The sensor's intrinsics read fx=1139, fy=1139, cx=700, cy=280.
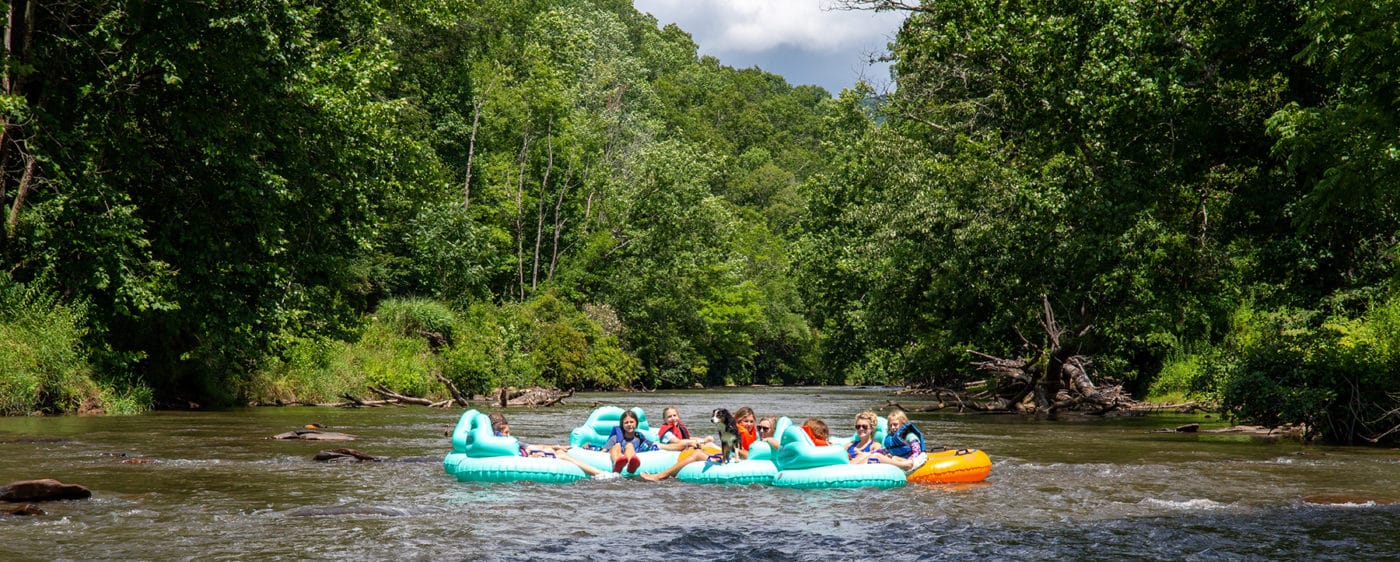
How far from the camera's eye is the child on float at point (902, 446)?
41.7ft

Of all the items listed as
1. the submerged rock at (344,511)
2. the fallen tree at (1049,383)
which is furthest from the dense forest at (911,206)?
the submerged rock at (344,511)

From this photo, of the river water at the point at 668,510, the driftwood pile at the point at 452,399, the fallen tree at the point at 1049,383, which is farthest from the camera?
the driftwood pile at the point at 452,399

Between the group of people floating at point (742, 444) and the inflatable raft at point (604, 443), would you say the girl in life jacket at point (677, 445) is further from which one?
the inflatable raft at point (604, 443)

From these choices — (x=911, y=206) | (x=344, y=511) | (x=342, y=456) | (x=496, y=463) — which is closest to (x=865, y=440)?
(x=496, y=463)

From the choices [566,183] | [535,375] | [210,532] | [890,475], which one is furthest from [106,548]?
[566,183]

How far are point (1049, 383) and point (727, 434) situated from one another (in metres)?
17.5

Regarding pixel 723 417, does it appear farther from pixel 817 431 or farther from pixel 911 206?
pixel 911 206

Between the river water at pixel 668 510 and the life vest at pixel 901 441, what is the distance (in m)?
0.91

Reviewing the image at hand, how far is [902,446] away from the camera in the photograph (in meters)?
13.0

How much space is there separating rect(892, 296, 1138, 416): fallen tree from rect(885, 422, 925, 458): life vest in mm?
13203

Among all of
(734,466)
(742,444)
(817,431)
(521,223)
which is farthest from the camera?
(521,223)

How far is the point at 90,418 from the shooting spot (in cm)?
1856

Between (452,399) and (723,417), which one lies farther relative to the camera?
(452,399)

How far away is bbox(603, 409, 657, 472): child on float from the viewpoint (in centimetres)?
1285
